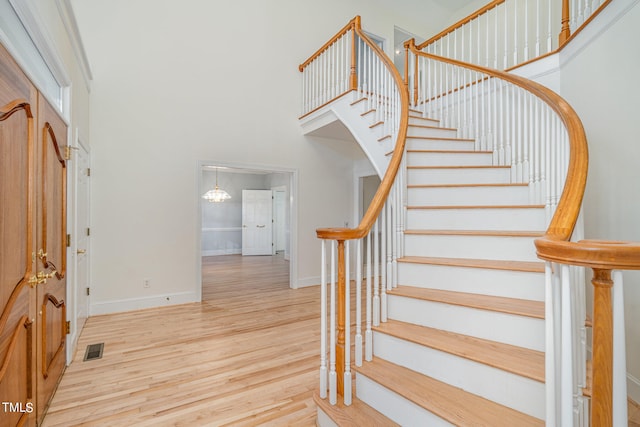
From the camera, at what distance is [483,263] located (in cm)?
202

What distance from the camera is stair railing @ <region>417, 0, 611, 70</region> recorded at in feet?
9.52

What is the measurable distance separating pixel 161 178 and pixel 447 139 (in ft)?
11.8

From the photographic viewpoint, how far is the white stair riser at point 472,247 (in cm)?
204

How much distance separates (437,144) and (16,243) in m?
3.51

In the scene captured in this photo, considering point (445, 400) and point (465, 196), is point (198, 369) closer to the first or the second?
point (445, 400)

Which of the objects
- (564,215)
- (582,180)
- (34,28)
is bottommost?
(564,215)

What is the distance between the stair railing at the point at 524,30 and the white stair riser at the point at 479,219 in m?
1.59

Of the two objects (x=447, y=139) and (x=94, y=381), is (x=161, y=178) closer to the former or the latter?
(x=94, y=381)

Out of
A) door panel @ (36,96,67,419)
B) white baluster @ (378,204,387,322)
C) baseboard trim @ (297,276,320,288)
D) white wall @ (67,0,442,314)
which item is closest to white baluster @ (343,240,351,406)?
white baluster @ (378,204,387,322)

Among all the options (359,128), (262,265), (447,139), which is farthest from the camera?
(262,265)

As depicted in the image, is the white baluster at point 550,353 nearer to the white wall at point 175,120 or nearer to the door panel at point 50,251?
the door panel at point 50,251

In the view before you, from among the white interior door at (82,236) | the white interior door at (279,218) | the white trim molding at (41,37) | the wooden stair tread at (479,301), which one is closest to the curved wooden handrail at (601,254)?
the wooden stair tread at (479,301)

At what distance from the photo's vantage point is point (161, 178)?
4039mm

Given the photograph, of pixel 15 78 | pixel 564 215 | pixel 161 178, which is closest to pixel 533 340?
pixel 564 215
